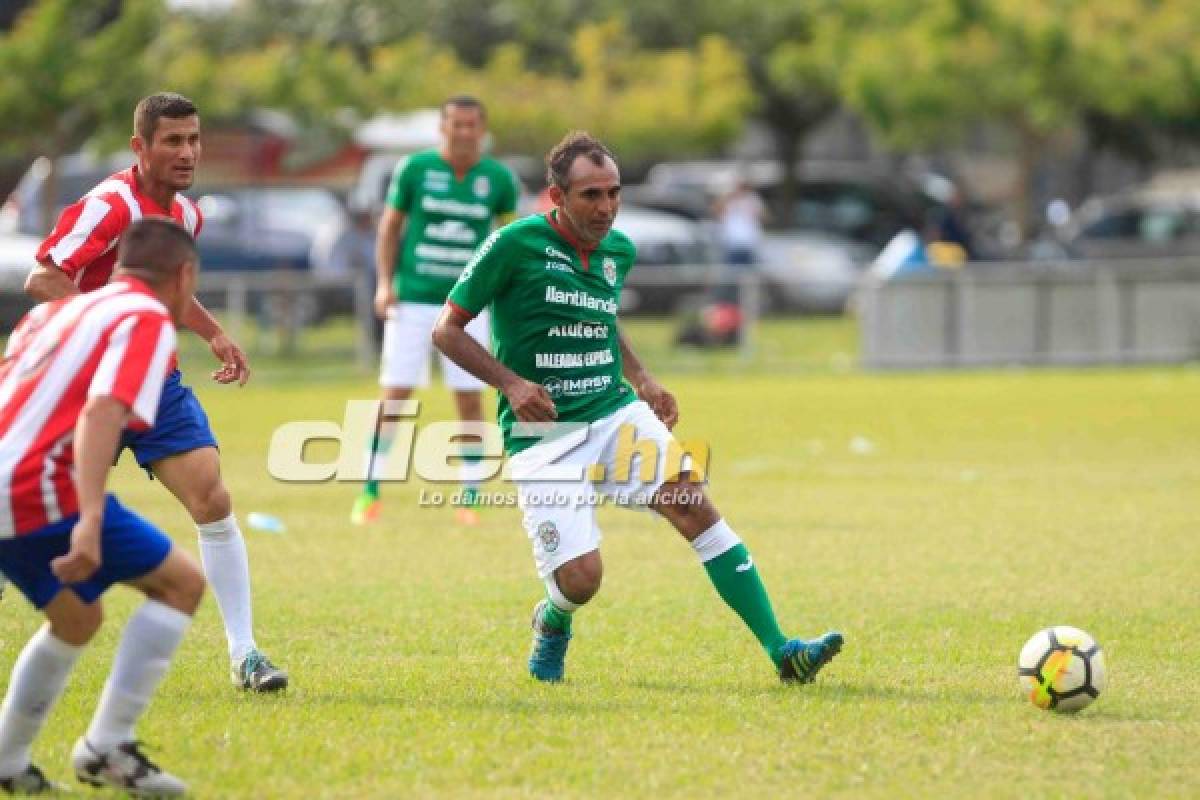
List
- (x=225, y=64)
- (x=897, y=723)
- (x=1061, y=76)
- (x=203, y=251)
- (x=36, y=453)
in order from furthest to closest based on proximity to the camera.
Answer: (x=1061, y=76)
(x=225, y=64)
(x=203, y=251)
(x=897, y=723)
(x=36, y=453)

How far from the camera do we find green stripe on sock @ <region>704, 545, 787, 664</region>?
315 inches

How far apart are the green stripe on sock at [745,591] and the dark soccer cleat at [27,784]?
2824mm

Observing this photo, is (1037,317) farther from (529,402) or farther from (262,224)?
(529,402)

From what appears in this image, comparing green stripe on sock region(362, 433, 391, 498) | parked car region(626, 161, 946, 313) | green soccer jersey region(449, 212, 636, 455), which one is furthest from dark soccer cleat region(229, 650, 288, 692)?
parked car region(626, 161, 946, 313)

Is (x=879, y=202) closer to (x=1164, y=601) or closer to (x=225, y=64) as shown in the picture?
(x=225, y=64)

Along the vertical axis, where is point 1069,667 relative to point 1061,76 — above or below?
below

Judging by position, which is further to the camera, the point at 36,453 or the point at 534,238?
the point at 534,238

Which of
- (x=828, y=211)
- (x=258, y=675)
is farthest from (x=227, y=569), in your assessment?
(x=828, y=211)

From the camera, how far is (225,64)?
35500 mm

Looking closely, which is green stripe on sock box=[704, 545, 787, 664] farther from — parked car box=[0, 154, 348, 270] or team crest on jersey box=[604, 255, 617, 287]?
parked car box=[0, 154, 348, 270]

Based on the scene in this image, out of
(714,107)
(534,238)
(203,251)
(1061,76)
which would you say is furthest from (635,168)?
(534,238)

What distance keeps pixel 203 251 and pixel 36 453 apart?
27.7 metres

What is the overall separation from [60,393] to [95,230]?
2.16 meters

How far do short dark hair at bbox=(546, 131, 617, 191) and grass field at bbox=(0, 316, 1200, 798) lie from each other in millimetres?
1980
